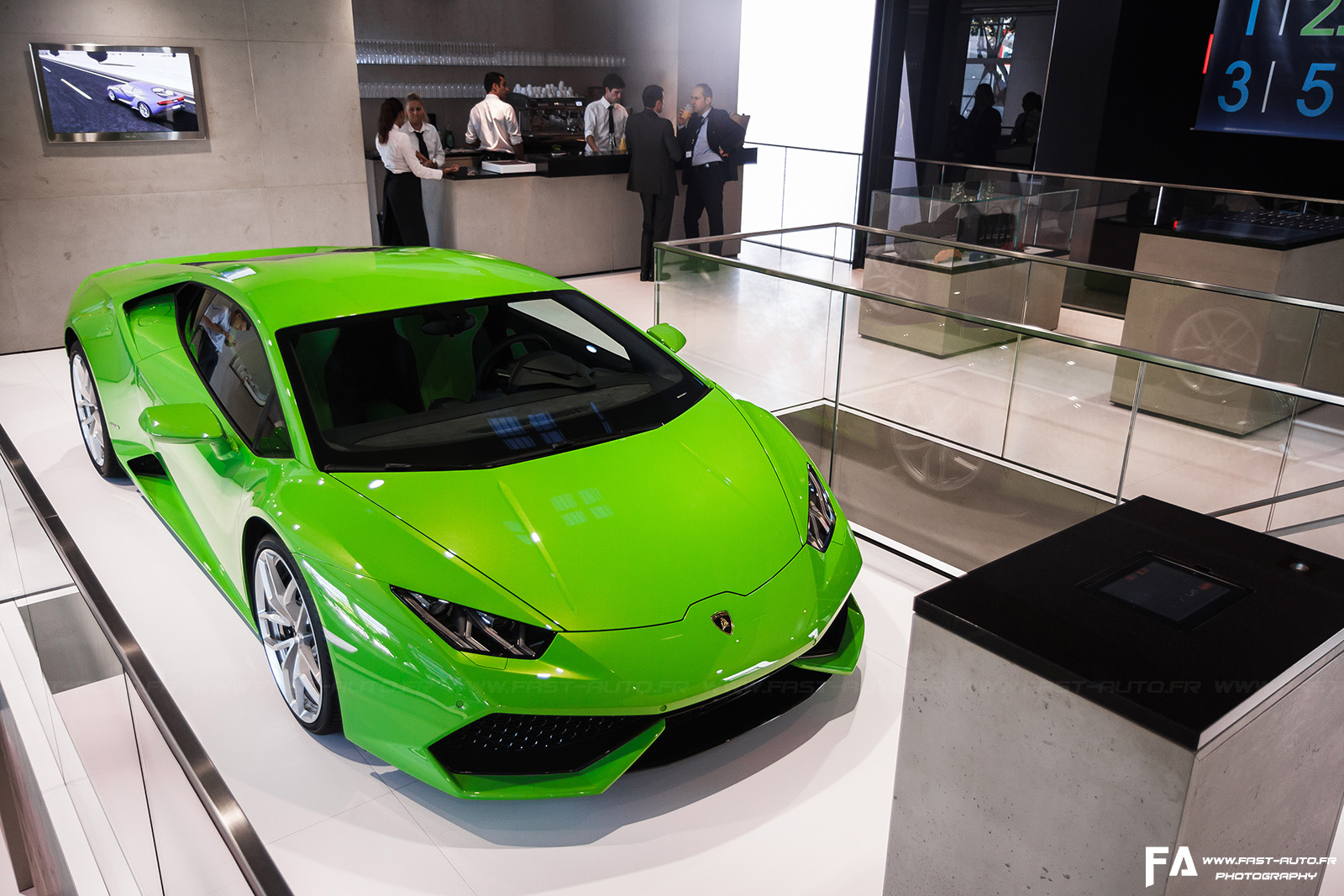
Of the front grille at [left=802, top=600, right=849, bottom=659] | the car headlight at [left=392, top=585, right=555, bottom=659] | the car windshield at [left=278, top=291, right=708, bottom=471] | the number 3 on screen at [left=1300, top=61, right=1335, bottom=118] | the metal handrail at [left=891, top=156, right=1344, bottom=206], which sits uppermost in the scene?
the number 3 on screen at [left=1300, top=61, right=1335, bottom=118]

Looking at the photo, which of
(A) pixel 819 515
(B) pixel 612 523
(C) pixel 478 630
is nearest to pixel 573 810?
(C) pixel 478 630

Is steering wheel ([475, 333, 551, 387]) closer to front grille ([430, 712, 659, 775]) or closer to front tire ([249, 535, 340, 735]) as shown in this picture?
front tire ([249, 535, 340, 735])

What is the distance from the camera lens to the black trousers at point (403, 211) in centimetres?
812

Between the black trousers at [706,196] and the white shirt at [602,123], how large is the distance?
1.02 metres

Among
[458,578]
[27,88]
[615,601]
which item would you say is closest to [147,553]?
[458,578]

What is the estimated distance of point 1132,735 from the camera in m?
1.33

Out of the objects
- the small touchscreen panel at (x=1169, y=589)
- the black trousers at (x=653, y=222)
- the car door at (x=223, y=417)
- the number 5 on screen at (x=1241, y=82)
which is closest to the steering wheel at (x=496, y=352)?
the car door at (x=223, y=417)

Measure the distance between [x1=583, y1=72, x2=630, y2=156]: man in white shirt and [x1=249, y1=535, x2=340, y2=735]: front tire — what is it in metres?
7.83

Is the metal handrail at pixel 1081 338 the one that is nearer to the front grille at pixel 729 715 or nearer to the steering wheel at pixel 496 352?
the steering wheel at pixel 496 352

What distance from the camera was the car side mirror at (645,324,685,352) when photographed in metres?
3.71

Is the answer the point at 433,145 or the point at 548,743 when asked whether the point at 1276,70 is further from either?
the point at 548,743

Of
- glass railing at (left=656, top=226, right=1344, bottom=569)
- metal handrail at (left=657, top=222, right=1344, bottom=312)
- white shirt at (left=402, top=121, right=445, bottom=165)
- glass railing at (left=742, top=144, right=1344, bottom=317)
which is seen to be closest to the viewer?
glass railing at (left=656, top=226, right=1344, bottom=569)

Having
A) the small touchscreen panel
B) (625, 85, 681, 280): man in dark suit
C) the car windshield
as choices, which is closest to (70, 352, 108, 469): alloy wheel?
the car windshield

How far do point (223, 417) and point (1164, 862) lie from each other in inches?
111
